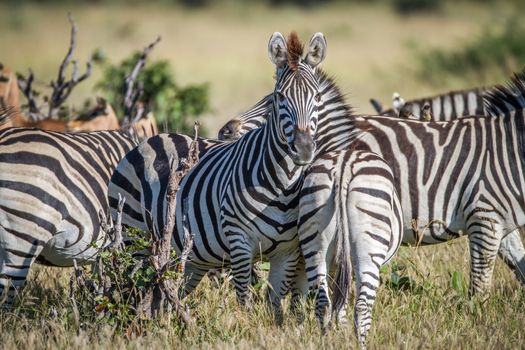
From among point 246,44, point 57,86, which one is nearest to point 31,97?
point 57,86

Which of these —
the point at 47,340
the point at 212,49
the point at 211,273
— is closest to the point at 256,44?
the point at 212,49

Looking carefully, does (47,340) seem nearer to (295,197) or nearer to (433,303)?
(295,197)

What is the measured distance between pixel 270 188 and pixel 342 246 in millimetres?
772

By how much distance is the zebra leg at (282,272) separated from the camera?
5910 millimetres

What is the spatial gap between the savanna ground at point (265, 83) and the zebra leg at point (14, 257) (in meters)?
0.28

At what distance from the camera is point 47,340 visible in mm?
5391

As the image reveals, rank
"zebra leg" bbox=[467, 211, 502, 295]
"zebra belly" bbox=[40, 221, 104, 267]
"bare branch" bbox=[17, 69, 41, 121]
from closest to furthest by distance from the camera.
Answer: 1. "zebra leg" bbox=[467, 211, 502, 295]
2. "zebra belly" bbox=[40, 221, 104, 267]
3. "bare branch" bbox=[17, 69, 41, 121]

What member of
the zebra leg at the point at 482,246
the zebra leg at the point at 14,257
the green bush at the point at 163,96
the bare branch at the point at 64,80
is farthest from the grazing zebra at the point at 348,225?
the green bush at the point at 163,96

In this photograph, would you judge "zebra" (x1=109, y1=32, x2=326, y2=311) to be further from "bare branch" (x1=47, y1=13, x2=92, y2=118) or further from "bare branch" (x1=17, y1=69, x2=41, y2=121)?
"bare branch" (x1=17, y1=69, x2=41, y2=121)

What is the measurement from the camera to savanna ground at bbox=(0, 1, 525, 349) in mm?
5348

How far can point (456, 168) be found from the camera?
644 cm

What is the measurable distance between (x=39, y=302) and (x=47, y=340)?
1.53m

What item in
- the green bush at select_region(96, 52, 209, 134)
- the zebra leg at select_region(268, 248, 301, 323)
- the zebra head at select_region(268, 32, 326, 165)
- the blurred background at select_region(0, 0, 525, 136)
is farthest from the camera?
the blurred background at select_region(0, 0, 525, 136)

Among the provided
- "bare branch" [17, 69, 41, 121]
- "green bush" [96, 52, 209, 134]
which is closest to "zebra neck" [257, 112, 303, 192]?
"bare branch" [17, 69, 41, 121]
